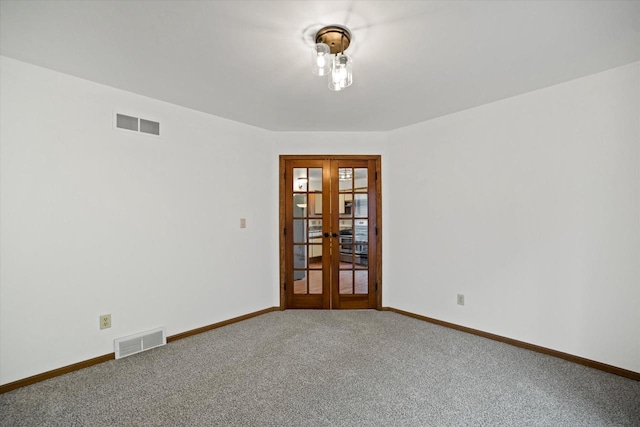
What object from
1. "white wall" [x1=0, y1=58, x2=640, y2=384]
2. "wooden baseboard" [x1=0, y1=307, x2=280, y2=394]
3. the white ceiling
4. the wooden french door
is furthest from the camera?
the wooden french door

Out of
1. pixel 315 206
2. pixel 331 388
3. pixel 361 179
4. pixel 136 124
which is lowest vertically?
pixel 331 388

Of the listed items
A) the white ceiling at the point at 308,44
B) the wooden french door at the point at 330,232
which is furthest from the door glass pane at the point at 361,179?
the white ceiling at the point at 308,44

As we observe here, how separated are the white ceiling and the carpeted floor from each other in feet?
7.79

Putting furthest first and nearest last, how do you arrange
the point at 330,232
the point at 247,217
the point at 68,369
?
the point at 330,232
the point at 247,217
the point at 68,369

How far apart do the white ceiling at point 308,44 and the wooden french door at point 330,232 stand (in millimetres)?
1179

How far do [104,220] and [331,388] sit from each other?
92.3 inches

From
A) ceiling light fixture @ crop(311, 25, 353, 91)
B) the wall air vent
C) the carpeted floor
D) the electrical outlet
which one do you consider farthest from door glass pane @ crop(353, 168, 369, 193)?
the electrical outlet

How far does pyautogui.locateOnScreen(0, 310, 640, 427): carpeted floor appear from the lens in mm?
1821

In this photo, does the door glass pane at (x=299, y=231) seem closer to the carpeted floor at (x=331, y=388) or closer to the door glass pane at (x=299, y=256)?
the door glass pane at (x=299, y=256)

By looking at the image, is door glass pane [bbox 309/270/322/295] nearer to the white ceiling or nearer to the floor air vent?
the floor air vent

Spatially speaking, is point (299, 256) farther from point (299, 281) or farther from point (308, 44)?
point (308, 44)

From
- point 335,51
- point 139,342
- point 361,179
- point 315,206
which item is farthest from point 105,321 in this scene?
point 361,179

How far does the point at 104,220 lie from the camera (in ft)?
8.48

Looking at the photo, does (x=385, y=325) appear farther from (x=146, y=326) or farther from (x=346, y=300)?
(x=146, y=326)
